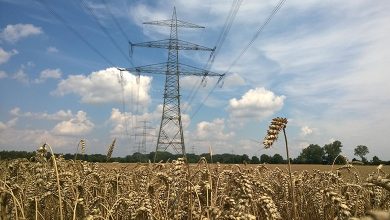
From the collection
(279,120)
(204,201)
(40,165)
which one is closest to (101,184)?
(40,165)

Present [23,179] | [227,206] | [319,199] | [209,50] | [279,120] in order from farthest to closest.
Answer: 1. [209,50]
2. [23,179]
3. [319,199]
4. [279,120]
5. [227,206]

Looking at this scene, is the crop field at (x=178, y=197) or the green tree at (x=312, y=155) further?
the green tree at (x=312, y=155)

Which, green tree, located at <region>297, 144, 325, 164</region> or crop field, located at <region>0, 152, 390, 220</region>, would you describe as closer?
crop field, located at <region>0, 152, 390, 220</region>

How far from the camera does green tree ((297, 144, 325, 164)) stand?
377 ft

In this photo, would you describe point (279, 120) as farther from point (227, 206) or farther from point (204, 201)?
point (204, 201)

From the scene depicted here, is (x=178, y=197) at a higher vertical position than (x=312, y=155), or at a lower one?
lower

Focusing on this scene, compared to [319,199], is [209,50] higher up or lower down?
higher up

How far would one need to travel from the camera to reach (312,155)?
118m

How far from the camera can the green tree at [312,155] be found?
377ft

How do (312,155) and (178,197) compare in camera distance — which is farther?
(312,155)

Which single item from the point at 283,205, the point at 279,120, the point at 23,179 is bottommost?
the point at 283,205

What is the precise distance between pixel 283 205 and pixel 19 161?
481 centimetres

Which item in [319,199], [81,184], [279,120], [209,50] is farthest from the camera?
[209,50]

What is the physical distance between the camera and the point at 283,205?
22.0 ft
